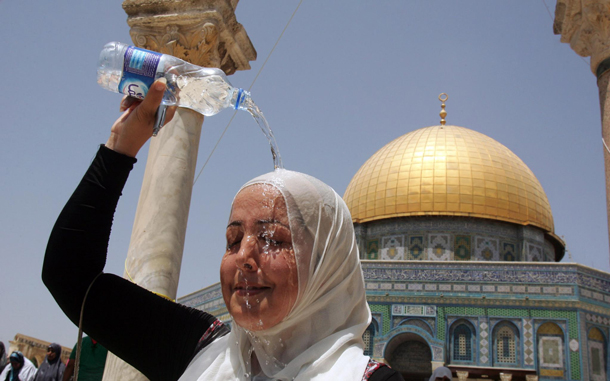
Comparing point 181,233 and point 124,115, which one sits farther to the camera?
point 181,233

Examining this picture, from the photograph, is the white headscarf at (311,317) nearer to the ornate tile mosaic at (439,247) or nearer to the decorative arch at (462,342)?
the decorative arch at (462,342)

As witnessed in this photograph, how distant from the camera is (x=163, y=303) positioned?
142cm

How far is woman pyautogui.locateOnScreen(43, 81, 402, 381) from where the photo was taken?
1214 millimetres

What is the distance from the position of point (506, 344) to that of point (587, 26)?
38.1 ft

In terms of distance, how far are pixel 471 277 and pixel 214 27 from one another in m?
13.3

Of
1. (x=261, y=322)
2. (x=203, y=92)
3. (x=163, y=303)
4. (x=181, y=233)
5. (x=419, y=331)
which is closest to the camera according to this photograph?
(x=261, y=322)

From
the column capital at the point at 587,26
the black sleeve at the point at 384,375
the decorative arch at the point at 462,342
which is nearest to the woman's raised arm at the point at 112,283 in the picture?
the black sleeve at the point at 384,375

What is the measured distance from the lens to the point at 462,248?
19.3 m

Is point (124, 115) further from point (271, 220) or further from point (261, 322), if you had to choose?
point (261, 322)

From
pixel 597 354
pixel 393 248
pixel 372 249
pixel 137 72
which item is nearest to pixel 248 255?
pixel 137 72

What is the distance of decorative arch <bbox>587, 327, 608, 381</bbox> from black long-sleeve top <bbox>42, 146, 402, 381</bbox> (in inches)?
616

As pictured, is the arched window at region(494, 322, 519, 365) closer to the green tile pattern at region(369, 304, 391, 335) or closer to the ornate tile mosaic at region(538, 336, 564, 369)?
the ornate tile mosaic at region(538, 336, 564, 369)

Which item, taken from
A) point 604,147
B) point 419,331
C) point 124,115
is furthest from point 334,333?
point 419,331

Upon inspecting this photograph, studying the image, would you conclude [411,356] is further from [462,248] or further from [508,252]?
[508,252]
